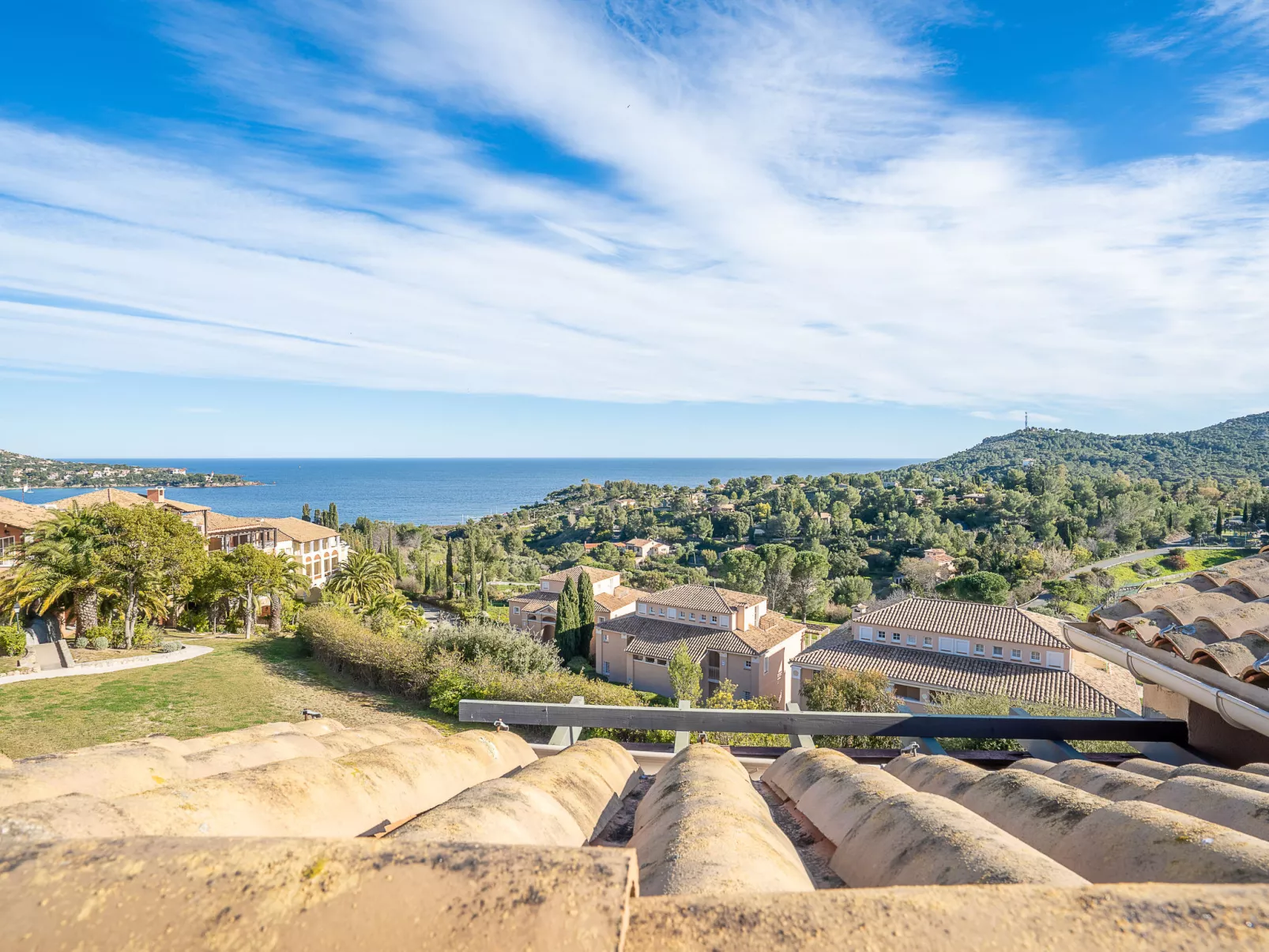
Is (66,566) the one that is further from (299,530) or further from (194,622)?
(299,530)

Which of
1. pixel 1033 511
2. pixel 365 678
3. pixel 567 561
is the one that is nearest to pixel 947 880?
pixel 365 678

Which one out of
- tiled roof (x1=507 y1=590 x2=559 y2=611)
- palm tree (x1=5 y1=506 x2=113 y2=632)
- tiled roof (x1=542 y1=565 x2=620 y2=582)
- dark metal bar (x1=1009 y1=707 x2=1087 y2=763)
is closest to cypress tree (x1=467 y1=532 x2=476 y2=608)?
tiled roof (x1=507 y1=590 x2=559 y2=611)

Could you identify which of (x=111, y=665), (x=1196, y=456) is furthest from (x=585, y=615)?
(x=1196, y=456)

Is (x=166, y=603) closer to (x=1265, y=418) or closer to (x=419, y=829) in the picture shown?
(x=419, y=829)

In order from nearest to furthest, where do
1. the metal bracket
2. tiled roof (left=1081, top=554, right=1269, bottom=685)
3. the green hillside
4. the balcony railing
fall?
tiled roof (left=1081, top=554, right=1269, bottom=685) → the balcony railing → the metal bracket → the green hillside

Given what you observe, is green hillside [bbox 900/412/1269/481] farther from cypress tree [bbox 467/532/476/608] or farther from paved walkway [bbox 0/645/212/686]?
paved walkway [bbox 0/645/212/686]

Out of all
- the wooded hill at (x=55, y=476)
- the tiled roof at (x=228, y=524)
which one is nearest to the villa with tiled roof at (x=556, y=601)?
the tiled roof at (x=228, y=524)
